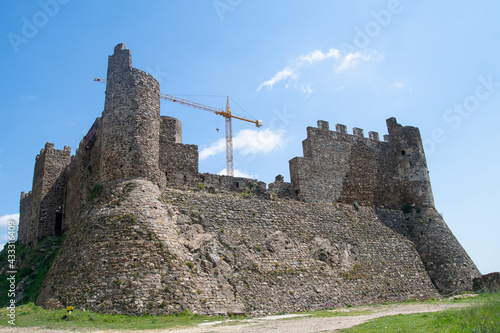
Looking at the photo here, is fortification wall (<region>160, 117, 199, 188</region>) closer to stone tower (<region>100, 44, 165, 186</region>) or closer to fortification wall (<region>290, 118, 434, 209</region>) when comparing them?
stone tower (<region>100, 44, 165, 186</region>)

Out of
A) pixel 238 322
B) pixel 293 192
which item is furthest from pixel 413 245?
pixel 238 322

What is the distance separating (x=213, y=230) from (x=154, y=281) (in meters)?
4.29

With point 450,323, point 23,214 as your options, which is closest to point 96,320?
point 450,323

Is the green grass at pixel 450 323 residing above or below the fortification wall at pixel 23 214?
below

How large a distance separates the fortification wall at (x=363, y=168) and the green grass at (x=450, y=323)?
11769 mm

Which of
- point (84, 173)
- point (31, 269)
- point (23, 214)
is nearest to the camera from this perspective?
point (31, 269)

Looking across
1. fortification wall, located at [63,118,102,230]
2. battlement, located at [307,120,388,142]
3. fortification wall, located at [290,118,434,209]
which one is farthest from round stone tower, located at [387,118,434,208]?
fortification wall, located at [63,118,102,230]

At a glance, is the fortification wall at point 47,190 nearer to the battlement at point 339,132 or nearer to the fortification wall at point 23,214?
the fortification wall at point 23,214

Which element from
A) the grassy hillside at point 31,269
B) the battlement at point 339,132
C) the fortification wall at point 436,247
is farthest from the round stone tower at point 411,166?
the grassy hillside at point 31,269

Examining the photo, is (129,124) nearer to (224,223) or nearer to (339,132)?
(224,223)

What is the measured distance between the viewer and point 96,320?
43.0 ft

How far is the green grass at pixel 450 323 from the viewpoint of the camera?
10186mm

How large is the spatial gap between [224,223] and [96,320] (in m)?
7.44

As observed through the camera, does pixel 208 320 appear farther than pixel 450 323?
Yes
